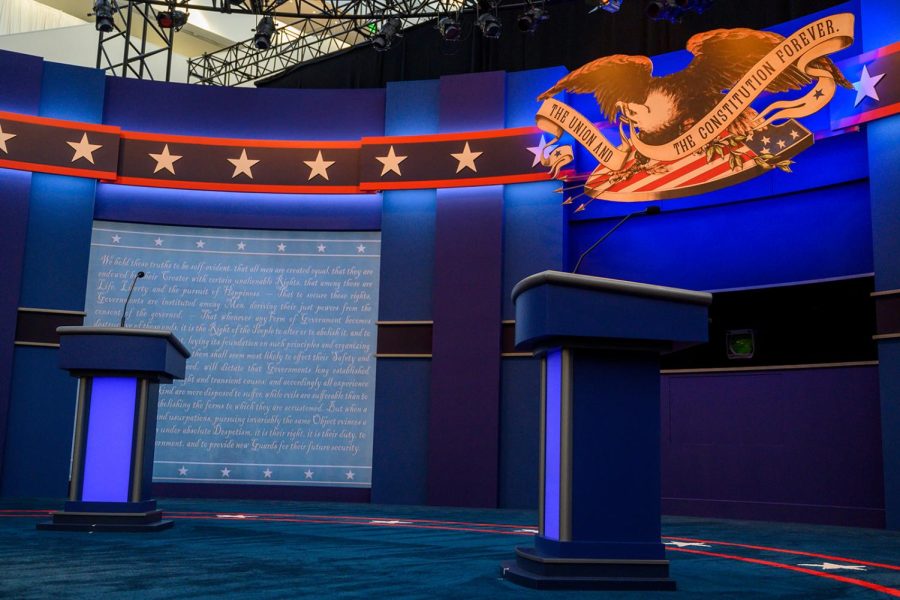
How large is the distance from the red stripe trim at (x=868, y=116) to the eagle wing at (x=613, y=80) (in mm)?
2150

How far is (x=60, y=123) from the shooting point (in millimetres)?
10422

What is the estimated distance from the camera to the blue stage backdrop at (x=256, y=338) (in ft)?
33.9

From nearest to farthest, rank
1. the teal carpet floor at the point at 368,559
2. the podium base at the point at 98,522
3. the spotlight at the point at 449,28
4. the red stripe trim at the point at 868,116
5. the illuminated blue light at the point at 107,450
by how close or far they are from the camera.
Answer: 1. the teal carpet floor at the point at 368,559
2. the podium base at the point at 98,522
3. the illuminated blue light at the point at 107,450
4. the red stripe trim at the point at 868,116
5. the spotlight at the point at 449,28

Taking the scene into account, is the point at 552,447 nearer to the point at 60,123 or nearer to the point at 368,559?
the point at 368,559

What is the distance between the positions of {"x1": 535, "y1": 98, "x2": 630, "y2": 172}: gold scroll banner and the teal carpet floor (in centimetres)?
416

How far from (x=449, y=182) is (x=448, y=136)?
581 millimetres

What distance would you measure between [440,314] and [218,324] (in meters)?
2.69

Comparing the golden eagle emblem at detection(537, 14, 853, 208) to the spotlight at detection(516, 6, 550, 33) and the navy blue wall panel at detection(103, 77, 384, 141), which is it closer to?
the spotlight at detection(516, 6, 550, 33)

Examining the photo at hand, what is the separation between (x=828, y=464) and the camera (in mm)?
8508

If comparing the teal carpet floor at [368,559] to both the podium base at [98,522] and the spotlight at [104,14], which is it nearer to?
the podium base at [98,522]

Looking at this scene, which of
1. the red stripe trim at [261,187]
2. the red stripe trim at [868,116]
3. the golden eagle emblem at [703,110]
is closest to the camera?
the red stripe trim at [868,116]

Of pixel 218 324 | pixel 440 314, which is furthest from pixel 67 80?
pixel 440 314

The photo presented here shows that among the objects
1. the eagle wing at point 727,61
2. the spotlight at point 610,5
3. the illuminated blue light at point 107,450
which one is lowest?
the illuminated blue light at point 107,450

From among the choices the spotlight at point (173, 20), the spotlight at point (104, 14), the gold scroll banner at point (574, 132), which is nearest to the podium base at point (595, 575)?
the gold scroll banner at point (574, 132)
